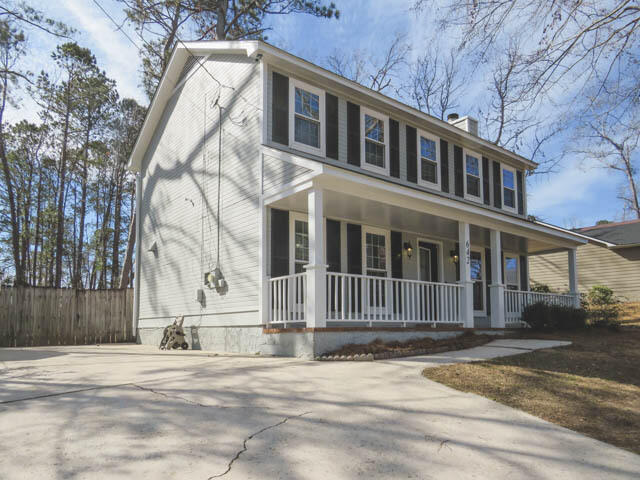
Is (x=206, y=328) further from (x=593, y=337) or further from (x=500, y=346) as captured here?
(x=593, y=337)

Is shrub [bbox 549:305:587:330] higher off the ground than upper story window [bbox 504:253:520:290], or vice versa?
upper story window [bbox 504:253:520:290]

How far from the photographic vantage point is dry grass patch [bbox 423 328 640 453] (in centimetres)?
425

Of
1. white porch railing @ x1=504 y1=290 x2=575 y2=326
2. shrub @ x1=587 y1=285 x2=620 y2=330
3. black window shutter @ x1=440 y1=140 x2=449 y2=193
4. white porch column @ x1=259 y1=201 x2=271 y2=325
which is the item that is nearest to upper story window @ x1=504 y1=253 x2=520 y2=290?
white porch railing @ x1=504 y1=290 x2=575 y2=326

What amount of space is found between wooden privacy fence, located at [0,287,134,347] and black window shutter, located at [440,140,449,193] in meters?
9.29

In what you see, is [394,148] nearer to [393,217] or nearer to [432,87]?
[393,217]

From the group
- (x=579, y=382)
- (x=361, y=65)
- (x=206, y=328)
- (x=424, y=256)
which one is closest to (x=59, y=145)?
(x=361, y=65)

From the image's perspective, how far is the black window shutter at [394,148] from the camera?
1116 cm

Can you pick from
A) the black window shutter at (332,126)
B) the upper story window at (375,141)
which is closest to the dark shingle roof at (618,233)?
the upper story window at (375,141)

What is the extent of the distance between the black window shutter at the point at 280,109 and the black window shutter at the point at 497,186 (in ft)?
24.2

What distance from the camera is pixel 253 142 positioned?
361 inches

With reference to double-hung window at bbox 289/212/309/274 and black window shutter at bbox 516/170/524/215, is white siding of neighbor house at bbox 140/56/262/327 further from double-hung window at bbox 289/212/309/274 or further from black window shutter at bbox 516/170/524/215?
black window shutter at bbox 516/170/524/215

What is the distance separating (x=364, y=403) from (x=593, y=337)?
23.5 ft

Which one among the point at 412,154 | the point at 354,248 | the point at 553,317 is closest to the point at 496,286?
the point at 553,317

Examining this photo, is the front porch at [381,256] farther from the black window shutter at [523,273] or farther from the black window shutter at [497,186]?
the black window shutter at [497,186]
